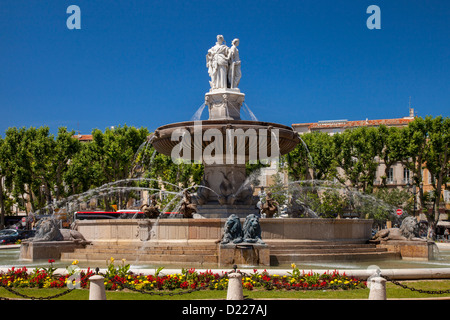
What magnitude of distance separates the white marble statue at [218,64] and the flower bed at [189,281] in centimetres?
1023

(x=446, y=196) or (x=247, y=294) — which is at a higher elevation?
(x=446, y=196)

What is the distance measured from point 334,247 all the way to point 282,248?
1443mm

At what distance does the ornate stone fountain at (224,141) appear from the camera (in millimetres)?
15438

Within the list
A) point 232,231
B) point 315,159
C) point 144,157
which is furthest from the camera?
point 315,159

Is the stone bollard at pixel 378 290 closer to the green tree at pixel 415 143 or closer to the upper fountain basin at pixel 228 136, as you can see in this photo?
the upper fountain basin at pixel 228 136

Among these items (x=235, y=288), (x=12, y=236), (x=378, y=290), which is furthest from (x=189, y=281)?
(x=12, y=236)

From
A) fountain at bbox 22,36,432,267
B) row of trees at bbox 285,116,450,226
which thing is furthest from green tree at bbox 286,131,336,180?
fountain at bbox 22,36,432,267

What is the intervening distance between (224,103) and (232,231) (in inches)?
276

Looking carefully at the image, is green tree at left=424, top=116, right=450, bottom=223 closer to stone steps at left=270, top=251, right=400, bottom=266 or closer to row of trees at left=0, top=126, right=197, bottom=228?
row of trees at left=0, top=126, right=197, bottom=228

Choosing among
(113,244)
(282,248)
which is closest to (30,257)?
(113,244)

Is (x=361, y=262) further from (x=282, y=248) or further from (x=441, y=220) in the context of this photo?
(x=441, y=220)

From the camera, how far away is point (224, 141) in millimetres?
15664

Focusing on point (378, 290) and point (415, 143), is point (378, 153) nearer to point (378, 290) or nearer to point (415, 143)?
point (415, 143)
